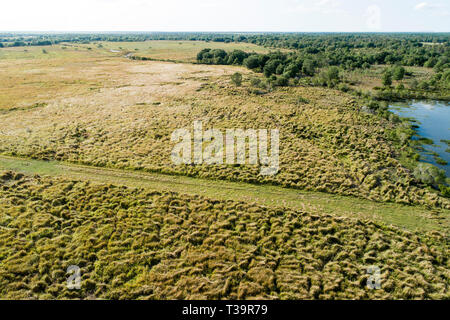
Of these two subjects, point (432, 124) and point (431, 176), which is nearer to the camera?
point (431, 176)

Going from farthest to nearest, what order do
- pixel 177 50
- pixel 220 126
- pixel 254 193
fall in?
pixel 177 50 < pixel 220 126 < pixel 254 193

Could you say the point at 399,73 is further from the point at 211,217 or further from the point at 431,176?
the point at 211,217

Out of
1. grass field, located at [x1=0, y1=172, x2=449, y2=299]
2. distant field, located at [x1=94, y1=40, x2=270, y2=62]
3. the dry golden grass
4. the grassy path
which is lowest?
grass field, located at [x1=0, y1=172, x2=449, y2=299]

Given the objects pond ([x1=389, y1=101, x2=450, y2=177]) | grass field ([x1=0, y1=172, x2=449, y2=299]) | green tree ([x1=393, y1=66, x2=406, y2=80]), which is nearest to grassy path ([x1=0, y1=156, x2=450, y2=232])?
grass field ([x1=0, y1=172, x2=449, y2=299])

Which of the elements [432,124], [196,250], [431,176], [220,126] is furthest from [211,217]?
[432,124]

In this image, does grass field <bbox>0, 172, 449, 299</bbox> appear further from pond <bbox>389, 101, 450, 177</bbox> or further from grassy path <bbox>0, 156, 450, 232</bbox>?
pond <bbox>389, 101, 450, 177</bbox>

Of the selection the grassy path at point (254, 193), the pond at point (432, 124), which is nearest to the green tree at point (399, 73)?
the pond at point (432, 124)

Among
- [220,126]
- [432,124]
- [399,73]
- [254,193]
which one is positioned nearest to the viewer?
[254,193]
